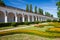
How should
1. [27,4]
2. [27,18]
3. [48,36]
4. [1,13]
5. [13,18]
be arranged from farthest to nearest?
[27,4] < [27,18] < [13,18] < [1,13] < [48,36]

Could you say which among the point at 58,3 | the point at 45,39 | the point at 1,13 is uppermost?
the point at 58,3

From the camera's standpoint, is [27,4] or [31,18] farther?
[27,4]

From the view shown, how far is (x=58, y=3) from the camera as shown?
44969 millimetres

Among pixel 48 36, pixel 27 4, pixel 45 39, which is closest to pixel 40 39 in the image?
pixel 45 39

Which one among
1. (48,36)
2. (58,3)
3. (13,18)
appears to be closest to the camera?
(48,36)

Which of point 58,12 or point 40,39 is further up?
point 58,12

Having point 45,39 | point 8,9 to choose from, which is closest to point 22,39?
point 45,39

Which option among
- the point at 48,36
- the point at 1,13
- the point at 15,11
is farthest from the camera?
the point at 15,11

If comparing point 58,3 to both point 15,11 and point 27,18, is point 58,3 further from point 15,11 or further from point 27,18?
point 15,11

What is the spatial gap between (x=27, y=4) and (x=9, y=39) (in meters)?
53.0

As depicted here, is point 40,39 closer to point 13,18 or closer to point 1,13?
point 1,13

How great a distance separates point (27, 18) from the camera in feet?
164

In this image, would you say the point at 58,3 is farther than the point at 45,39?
Yes

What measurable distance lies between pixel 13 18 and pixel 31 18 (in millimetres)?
13946
